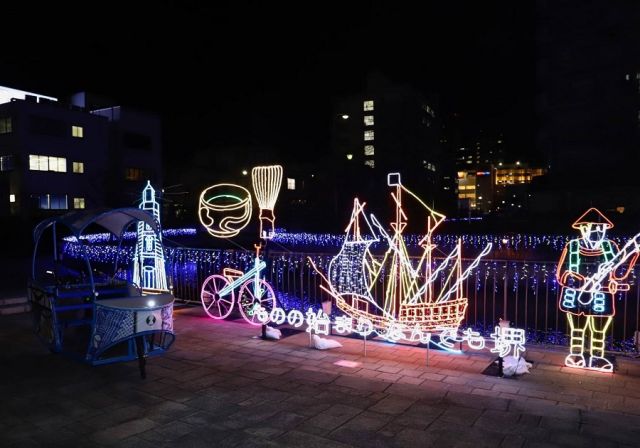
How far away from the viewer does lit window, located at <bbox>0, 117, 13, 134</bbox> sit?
31830 millimetres

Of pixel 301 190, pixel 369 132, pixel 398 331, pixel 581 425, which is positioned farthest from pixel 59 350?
pixel 369 132

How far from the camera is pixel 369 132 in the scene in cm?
7712

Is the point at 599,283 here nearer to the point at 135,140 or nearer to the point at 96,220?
the point at 96,220

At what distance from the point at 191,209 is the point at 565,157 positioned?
33.2 m

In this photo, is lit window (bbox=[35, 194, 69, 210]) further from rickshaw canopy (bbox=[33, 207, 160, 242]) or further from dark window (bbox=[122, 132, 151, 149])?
rickshaw canopy (bbox=[33, 207, 160, 242])

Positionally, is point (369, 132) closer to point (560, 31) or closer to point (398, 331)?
point (560, 31)

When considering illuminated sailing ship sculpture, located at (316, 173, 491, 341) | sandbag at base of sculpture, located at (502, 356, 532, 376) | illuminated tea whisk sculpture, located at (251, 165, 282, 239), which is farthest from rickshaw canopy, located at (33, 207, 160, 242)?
sandbag at base of sculpture, located at (502, 356, 532, 376)

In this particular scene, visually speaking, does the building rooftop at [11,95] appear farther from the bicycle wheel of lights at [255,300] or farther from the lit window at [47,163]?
the bicycle wheel of lights at [255,300]


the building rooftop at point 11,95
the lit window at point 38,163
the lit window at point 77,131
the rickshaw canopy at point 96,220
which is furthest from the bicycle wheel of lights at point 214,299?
the building rooftop at point 11,95

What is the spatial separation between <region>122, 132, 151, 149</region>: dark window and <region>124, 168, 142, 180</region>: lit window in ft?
6.56

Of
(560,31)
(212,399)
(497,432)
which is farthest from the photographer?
(560,31)

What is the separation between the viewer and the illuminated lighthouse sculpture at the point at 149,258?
10.2 meters

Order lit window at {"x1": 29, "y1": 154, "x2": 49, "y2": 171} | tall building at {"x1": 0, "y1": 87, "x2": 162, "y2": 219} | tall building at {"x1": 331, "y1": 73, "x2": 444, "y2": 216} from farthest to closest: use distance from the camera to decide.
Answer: tall building at {"x1": 331, "y1": 73, "x2": 444, "y2": 216} < lit window at {"x1": 29, "y1": 154, "x2": 49, "y2": 171} < tall building at {"x1": 0, "y1": 87, "x2": 162, "y2": 219}

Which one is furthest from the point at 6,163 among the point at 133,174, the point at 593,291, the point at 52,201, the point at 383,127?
the point at 383,127
